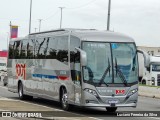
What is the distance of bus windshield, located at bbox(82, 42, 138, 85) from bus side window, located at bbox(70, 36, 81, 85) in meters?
0.36

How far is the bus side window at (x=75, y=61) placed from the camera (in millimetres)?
17569

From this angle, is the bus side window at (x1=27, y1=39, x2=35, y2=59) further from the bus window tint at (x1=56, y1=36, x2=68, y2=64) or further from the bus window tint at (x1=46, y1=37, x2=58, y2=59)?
the bus window tint at (x1=56, y1=36, x2=68, y2=64)

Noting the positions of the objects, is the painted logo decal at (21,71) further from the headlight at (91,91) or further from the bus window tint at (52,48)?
the headlight at (91,91)

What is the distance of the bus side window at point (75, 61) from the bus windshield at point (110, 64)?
1.19ft

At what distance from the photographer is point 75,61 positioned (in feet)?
58.6

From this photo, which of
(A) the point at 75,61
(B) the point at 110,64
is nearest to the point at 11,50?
(A) the point at 75,61

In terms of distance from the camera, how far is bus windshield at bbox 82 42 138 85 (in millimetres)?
17312

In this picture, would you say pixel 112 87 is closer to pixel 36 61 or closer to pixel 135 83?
pixel 135 83

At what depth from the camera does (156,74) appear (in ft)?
167

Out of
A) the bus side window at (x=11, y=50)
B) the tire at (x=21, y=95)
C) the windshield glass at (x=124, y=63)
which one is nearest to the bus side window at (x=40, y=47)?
the tire at (x=21, y=95)

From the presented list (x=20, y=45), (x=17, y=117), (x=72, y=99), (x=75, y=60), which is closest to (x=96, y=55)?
(x=75, y=60)

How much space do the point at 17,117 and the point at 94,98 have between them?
3.28m

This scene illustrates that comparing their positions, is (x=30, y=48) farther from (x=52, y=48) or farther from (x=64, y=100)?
(x=64, y=100)

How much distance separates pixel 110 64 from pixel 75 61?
1317 millimetres
